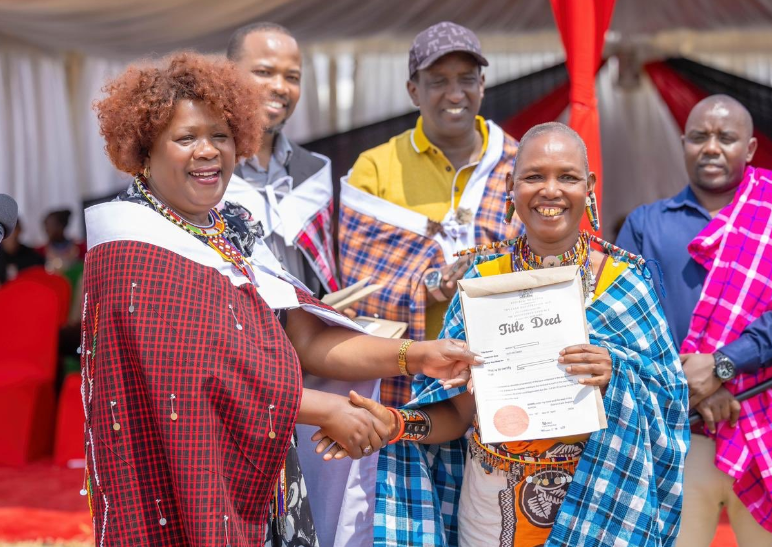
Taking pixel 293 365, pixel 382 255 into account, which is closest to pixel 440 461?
pixel 293 365

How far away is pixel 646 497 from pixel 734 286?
1.06 m

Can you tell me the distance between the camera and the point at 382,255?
360 centimetres

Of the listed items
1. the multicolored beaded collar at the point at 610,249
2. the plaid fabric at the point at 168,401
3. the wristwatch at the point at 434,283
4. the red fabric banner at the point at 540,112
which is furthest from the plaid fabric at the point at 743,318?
the red fabric banner at the point at 540,112

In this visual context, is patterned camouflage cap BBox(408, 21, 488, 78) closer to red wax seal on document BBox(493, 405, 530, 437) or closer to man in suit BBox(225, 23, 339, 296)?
man in suit BBox(225, 23, 339, 296)

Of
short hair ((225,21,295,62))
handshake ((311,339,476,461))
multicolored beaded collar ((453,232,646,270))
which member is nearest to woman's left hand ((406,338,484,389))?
handshake ((311,339,476,461))

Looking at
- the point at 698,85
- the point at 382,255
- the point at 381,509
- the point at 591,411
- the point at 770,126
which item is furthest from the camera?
the point at 698,85

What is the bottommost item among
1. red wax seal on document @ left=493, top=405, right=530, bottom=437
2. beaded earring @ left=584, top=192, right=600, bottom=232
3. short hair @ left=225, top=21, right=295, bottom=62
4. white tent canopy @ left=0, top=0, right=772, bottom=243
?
red wax seal on document @ left=493, top=405, right=530, bottom=437

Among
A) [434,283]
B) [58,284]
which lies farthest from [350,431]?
[58,284]

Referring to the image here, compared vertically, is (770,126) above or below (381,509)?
above

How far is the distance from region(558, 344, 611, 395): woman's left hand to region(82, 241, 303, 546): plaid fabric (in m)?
0.79

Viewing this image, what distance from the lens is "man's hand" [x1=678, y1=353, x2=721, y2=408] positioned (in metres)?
3.15

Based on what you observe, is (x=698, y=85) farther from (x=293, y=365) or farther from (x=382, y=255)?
(x=293, y=365)

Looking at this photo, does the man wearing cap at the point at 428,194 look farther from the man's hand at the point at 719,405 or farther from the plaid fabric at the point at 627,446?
the man's hand at the point at 719,405

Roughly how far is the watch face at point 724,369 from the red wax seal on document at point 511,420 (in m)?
1.11
